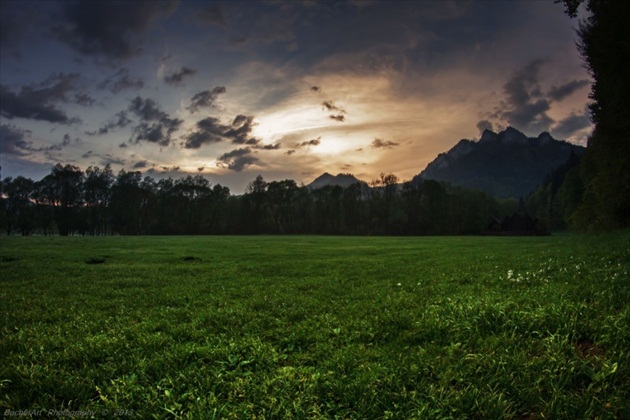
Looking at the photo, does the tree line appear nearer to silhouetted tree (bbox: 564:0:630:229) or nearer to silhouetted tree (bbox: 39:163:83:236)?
silhouetted tree (bbox: 39:163:83:236)

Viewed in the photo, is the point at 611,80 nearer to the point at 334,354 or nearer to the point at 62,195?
the point at 334,354

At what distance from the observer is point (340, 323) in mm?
8734

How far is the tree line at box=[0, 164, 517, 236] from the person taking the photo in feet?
407

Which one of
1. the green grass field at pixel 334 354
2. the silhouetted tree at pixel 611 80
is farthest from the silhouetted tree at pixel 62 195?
the silhouetted tree at pixel 611 80

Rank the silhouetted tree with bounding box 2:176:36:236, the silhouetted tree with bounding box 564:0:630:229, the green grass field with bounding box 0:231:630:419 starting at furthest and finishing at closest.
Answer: the silhouetted tree with bounding box 2:176:36:236, the silhouetted tree with bounding box 564:0:630:229, the green grass field with bounding box 0:231:630:419

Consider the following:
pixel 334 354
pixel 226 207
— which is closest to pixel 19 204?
pixel 226 207

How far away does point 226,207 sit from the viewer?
14412cm

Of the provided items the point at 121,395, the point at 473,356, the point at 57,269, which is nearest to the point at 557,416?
the point at 473,356

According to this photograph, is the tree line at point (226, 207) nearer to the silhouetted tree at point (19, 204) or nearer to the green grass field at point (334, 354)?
the silhouetted tree at point (19, 204)

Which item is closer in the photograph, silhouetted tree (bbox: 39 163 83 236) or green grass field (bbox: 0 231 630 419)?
green grass field (bbox: 0 231 630 419)

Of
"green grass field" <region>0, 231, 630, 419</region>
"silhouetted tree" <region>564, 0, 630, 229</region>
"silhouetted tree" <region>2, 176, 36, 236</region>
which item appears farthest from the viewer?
"silhouetted tree" <region>2, 176, 36, 236</region>

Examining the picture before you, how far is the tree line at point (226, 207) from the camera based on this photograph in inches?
4887

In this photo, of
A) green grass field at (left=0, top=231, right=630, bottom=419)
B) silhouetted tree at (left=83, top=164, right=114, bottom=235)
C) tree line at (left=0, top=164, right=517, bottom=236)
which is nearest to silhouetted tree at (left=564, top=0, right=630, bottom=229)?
green grass field at (left=0, top=231, right=630, bottom=419)

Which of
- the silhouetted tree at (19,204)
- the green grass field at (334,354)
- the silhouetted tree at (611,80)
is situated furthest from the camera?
the silhouetted tree at (19,204)
